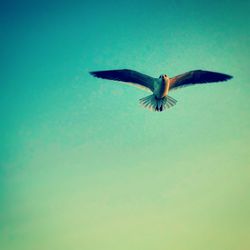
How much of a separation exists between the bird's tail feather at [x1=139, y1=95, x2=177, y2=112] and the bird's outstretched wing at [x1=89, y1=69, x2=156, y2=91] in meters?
0.16

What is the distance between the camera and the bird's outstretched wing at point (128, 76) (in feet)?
12.6

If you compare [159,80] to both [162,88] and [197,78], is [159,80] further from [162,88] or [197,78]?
[197,78]

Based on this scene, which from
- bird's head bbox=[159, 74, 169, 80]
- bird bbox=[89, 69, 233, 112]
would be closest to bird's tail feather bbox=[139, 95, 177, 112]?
bird bbox=[89, 69, 233, 112]

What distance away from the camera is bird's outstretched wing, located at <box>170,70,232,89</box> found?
13.0 ft

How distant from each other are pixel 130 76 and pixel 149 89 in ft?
0.93

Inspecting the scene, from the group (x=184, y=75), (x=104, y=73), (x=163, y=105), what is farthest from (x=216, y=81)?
(x=104, y=73)

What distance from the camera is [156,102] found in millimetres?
4074

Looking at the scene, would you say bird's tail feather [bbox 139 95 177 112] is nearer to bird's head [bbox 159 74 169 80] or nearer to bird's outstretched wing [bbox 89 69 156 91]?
bird's outstretched wing [bbox 89 69 156 91]

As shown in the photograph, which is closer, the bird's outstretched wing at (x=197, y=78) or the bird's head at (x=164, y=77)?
the bird's head at (x=164, y=77)

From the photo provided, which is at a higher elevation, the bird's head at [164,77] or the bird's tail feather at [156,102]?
the bird's head at [164,77]

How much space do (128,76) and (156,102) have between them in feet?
1.60

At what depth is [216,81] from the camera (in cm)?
400

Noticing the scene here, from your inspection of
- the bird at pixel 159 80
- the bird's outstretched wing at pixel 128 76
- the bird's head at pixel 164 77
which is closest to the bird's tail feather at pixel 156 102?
the bird at pixel 159 80

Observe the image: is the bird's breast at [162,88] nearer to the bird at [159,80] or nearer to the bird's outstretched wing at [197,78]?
the bird at [159,80]
